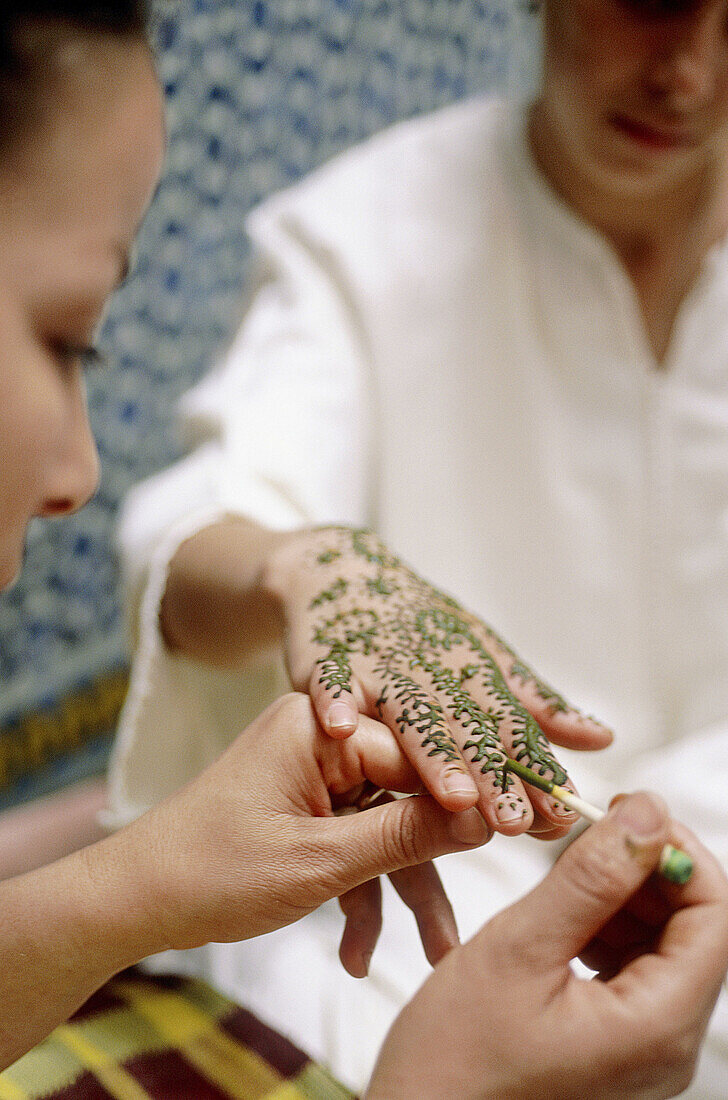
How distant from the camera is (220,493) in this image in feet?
3.06

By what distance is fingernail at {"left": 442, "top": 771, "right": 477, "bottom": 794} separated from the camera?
1.63ft

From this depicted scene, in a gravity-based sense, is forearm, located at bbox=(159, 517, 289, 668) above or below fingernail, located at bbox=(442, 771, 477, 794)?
below

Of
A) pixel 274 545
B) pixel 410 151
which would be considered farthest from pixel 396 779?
pixel 410 151

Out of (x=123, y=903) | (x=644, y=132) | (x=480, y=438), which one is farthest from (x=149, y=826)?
(x=644, y=132)

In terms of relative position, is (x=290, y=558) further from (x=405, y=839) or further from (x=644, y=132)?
(x=644, y=132)

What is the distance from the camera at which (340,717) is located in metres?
0.55

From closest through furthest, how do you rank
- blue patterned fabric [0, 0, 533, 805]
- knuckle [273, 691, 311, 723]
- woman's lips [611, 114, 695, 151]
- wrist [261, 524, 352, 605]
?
knuckle [273, 691, 311, 723] → wrist [261, 524, 352, 605] → woman's lips [611, 114, 695, 151] → blue patterned fabric [0, 0, 533, 805]

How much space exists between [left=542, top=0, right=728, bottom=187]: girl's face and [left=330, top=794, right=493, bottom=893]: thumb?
2.29 ft

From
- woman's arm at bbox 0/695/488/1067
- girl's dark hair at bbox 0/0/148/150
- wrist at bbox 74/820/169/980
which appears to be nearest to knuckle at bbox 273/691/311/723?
woman's arm at bbox 0/695/488/1067

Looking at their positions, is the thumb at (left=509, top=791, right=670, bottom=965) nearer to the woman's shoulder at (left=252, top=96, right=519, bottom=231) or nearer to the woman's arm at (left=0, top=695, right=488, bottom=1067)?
the woman's arm at (left=0, top=695, right=488, bottom=1067)

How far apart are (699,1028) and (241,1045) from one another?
321 millimetres

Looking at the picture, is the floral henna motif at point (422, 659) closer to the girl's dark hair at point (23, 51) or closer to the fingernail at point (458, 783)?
the fingernail at point (458, 783)

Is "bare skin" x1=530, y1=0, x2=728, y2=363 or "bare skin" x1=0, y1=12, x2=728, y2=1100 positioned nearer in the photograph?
"bare skin" x1=0, y1=12, x2=728, y2=1100

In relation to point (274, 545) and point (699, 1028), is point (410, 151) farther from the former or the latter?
point (699, 1028)
